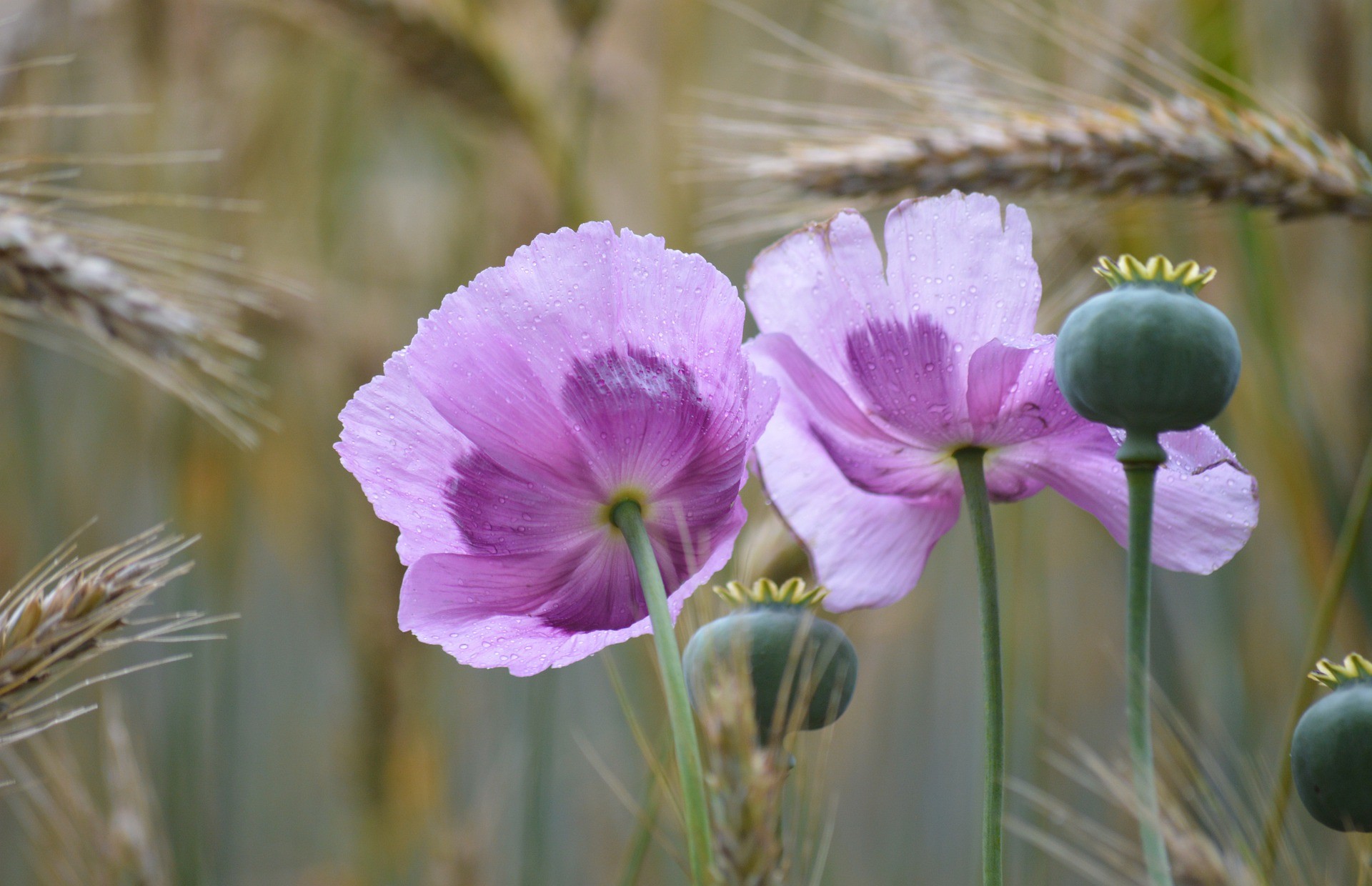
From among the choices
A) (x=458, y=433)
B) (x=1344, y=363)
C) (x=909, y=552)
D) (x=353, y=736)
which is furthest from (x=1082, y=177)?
(x=353, y=736)

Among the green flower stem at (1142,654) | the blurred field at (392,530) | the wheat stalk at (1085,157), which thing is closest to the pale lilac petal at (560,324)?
the green flower stem at (1142,654)

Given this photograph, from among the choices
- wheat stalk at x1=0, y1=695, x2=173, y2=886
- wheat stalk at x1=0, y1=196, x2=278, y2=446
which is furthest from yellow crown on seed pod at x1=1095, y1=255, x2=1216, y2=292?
wheat stalk at x1=0, y1=695, x2=173, y2=886

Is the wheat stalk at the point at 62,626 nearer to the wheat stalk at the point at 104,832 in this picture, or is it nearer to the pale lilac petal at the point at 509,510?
the pale lilac petal at the point at 509,510

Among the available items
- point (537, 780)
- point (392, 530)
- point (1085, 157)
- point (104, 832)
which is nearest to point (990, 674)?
point (1085, 157)

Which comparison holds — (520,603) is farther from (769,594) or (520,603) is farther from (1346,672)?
(1346,672)

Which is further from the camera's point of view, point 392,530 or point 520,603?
point 392,530

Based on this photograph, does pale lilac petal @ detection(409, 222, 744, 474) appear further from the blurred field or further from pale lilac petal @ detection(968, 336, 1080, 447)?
the blurred field
